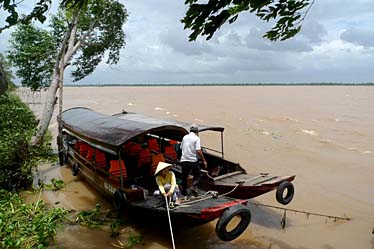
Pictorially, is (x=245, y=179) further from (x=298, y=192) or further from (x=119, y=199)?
(x=298, y=192)

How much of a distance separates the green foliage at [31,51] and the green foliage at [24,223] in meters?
6.05

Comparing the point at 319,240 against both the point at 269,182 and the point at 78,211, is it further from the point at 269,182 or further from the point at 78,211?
the point at 78,211

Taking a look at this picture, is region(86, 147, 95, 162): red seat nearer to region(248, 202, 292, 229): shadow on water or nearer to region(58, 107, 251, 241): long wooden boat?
region(58, 107, 251, 241): long wooden boat

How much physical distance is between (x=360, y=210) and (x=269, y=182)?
9.99 feet

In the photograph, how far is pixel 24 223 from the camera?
6.52m

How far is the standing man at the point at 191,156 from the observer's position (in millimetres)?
7039

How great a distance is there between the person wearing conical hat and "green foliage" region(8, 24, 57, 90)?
27.2 ft

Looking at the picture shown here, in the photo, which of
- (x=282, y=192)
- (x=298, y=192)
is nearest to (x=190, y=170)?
(x=282, y=192)

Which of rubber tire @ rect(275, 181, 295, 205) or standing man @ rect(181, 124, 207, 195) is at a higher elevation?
standing man @ rect(181, 124, 207, 195)

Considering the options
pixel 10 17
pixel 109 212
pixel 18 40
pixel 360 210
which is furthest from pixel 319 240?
pixel 18 40

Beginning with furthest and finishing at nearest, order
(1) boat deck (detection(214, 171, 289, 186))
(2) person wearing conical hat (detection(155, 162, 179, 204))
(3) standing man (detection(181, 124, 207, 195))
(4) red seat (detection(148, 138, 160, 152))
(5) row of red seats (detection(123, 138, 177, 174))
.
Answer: (4) red seat (detection(148, 138, 160, 152)), (5) row of red seats (detection(123, 138, 177, 174)), (1) boat deck (detection(214, 171, 289, 186)), (3) standing man (detection(181, 124, 207, 195)), (2) person wearing conical hat (detection(155, 162, 179, 204))

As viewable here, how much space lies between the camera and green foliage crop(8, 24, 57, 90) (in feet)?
40.6

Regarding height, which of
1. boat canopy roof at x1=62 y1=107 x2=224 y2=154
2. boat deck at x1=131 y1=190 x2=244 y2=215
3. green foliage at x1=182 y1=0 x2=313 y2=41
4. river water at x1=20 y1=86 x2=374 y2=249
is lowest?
river water at x1=20 y1=86 x2=374 y2=249

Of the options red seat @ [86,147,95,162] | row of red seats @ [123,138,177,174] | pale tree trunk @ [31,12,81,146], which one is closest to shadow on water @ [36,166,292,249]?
red seat @ [86,147,95,162]
